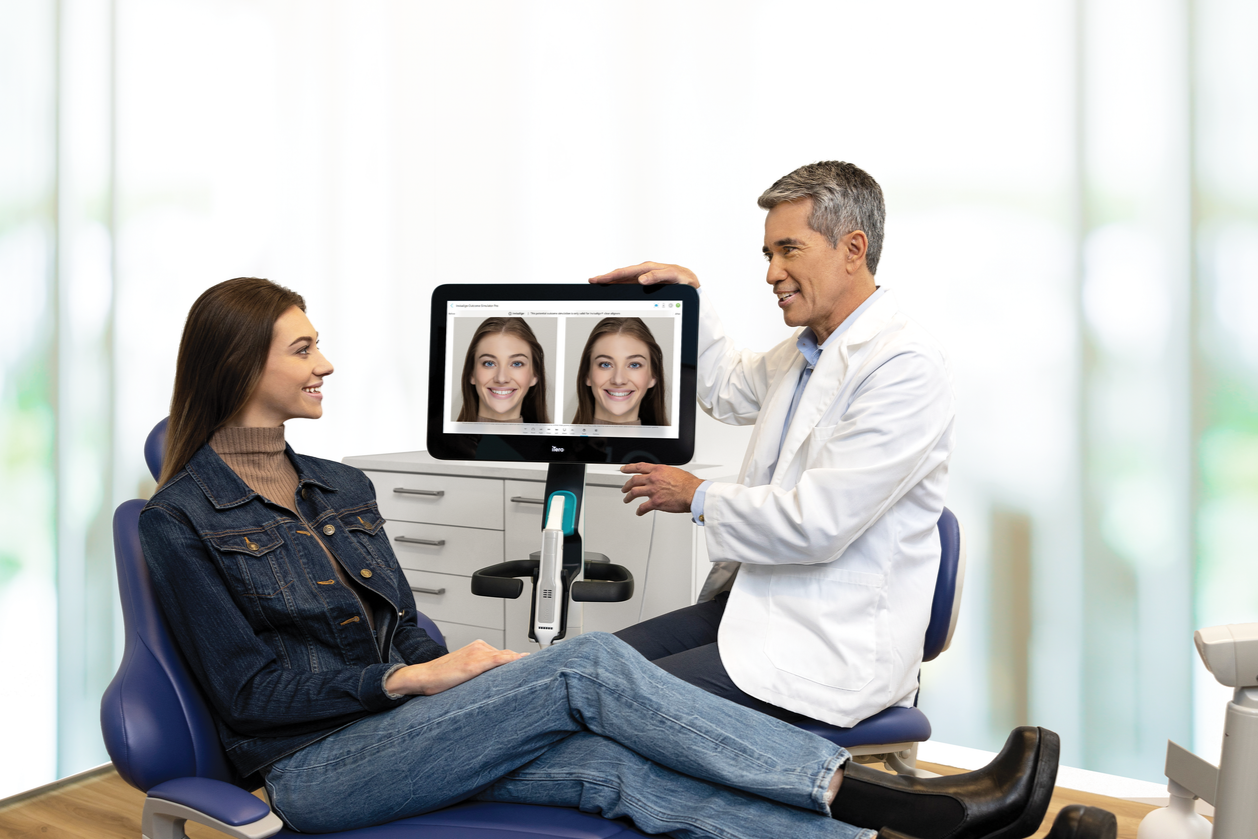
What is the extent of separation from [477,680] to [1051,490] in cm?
168

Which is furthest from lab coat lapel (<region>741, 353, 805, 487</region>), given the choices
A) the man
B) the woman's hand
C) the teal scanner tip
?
the woman's hand

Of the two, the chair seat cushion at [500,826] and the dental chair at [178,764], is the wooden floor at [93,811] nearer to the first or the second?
the dental chair at [178,764]

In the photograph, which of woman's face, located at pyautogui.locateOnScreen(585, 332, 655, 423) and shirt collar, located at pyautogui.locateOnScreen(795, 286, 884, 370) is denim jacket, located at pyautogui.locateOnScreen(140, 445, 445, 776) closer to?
woman's face, located at pyautogui.locateOnScreen(585, 332, 655, 423)

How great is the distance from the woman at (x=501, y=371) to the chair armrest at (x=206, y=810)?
783 millimetres

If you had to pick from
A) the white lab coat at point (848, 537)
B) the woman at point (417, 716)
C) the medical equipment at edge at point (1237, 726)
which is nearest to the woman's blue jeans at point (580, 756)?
the woman at point (417, 716)

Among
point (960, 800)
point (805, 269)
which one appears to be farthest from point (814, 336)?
point (960, 800)

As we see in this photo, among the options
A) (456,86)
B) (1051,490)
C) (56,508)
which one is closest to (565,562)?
(1051,490)

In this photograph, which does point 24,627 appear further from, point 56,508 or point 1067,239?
point 1067,239

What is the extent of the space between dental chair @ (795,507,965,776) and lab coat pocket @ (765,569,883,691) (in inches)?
3.0

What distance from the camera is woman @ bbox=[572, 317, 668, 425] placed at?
173 centimetres

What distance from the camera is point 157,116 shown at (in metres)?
2.60

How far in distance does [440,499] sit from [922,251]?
4.98 ft

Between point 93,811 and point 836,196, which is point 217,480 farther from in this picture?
point 93,811

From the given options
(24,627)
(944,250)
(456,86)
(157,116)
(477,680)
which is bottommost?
(24,627)
